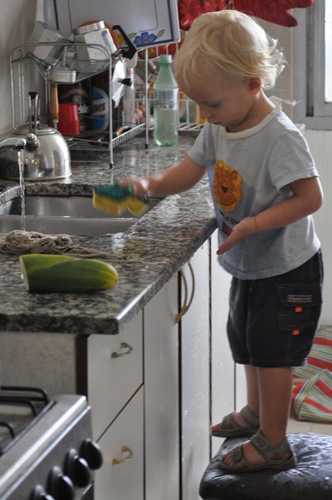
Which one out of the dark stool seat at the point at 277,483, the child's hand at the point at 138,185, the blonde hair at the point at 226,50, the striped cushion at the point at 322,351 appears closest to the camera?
the blonde hair at the point at 226,50

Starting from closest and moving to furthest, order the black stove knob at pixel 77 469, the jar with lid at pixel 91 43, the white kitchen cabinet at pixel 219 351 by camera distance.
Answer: the black stove knob at pixel 77 469 → the white kitchen cabinet at pixel 219 351 → the jar with lid at pixel 91 43

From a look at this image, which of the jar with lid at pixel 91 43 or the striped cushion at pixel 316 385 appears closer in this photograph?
the jar with lid at pixel 91 43

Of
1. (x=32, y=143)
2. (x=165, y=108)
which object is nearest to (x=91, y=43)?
(x=32, y=143)

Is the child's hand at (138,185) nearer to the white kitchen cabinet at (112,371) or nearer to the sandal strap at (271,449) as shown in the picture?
the white kitchen cabinet at (112,371)

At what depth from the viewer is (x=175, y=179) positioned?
7.39 feet

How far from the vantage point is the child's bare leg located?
2100mm

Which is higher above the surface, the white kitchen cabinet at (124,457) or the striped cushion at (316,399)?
the white kitchen cabinet at (124,457)

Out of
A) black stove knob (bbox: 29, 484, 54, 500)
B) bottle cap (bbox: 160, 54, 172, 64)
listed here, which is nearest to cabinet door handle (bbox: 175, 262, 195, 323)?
black stove knob (bbox: 29, 484, 54, 500)

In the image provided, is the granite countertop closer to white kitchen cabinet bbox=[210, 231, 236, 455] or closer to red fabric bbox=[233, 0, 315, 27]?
white kitchen cabinet bbox=[210, 231, 236, 455]

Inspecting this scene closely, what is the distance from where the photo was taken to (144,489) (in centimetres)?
192

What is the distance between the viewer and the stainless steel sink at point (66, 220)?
237 centimetres

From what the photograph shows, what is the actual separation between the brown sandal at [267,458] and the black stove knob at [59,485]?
0.93 m

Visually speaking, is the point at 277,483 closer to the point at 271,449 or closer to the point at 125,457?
the point at 271,449

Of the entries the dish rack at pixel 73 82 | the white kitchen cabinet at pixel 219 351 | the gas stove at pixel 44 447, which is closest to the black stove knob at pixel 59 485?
the gas stove at pixel 44 447
